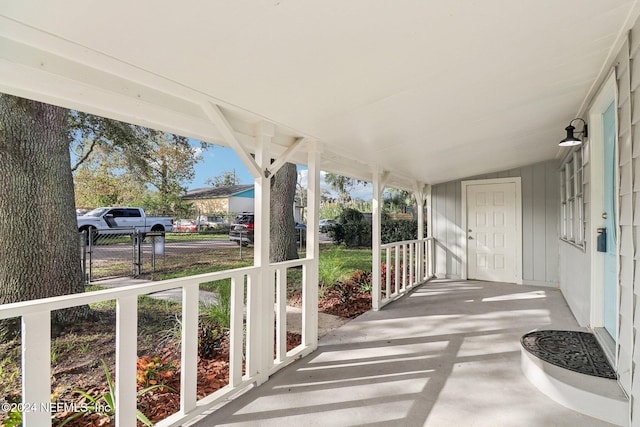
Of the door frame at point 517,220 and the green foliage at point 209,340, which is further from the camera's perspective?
the door frame at point 517,220

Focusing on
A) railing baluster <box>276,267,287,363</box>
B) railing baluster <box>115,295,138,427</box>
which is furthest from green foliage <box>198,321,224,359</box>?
railing baluster <box>115,295,138,427</box>

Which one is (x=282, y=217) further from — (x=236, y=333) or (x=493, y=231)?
(x=236, y=333)

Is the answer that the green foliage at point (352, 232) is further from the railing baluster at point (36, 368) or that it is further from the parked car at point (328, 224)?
the railing baluster at point (36, 368)

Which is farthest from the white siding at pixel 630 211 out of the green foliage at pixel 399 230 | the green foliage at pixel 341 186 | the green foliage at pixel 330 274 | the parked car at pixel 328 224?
the green foliage at pixel 341 186

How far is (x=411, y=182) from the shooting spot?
6031mm

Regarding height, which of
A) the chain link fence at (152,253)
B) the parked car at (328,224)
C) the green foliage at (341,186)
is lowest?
the chain link fence at (152,253)

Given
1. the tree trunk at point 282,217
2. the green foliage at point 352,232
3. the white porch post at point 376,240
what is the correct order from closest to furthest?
the white porch post at point 376,240, the tree trunk at point 282,217, the green foliage at point 352,232

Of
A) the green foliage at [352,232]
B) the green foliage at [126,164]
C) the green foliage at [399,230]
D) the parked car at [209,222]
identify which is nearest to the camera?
the green foliage at [126,164]

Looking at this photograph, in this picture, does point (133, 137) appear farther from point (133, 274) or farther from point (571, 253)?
point (571, 253)

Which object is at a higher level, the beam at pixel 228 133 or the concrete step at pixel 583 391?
the beam at pixel 228 133

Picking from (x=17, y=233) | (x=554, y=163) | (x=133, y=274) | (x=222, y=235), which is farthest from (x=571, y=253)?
(x=222, y=235)

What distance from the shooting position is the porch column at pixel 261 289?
8.02 feet

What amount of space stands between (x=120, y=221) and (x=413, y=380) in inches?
299

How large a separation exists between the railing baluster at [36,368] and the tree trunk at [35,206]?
2.70m
